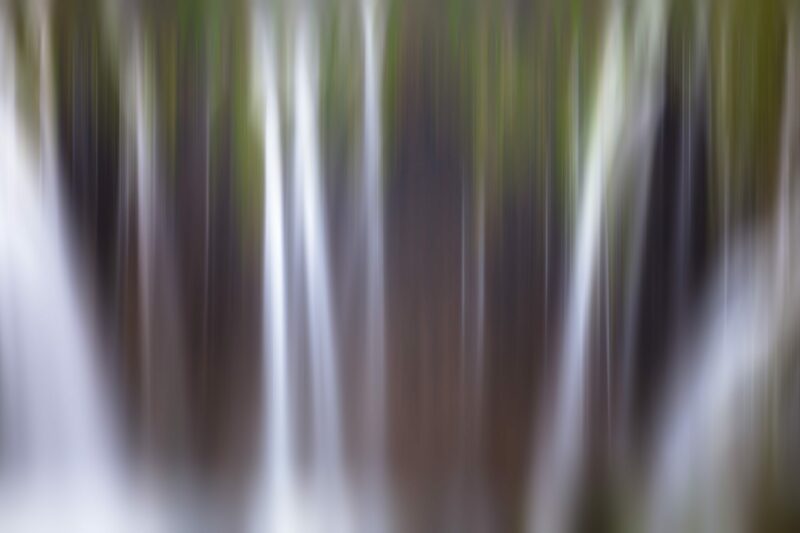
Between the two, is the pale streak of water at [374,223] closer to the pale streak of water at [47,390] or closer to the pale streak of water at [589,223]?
the pale streak of water at [589,223]

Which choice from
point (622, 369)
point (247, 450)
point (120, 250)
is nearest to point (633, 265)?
point (622, 369)

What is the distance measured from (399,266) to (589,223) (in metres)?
0.43

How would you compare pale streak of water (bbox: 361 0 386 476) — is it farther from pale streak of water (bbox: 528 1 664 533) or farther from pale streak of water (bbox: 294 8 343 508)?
pale streak of water (bbox: 528 1 664 533)

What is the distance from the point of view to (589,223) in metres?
1.67

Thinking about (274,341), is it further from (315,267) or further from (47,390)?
(47,390)

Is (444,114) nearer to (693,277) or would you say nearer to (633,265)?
(633,265)

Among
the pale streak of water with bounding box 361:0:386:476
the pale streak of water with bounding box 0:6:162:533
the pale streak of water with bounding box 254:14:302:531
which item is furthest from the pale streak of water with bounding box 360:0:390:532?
the pale streak of water with bounding box 0:6:162:533

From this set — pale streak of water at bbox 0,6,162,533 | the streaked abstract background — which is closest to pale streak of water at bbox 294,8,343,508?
the streaked abstract background

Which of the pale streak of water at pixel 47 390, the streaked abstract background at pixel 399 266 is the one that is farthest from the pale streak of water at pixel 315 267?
the pale streak of water at pixel 47 390

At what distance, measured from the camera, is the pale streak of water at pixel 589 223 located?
1626 mm

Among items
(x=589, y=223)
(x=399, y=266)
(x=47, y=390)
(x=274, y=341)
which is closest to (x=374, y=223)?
(x=399, y=266)

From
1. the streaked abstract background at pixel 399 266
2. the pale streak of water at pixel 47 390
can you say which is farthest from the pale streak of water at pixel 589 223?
the pale streak of water at pixel 47 390

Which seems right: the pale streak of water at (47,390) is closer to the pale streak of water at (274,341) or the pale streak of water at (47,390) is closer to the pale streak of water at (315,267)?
the pale streak of water at (274,341)

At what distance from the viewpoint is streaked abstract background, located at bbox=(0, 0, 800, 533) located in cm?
163
